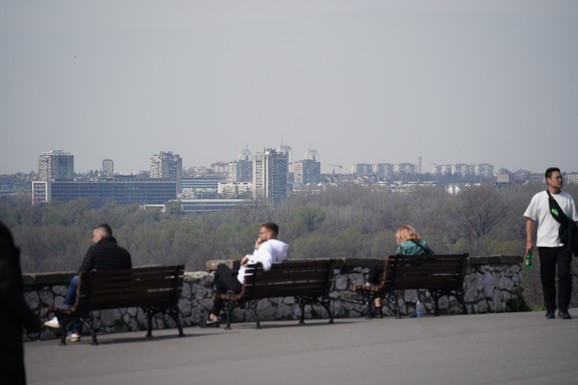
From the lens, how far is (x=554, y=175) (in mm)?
12234

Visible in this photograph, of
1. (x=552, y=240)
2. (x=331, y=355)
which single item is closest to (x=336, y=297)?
(x=552, y=240)

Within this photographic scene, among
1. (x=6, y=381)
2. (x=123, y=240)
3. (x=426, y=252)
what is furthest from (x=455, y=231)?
(x=6, y=381)

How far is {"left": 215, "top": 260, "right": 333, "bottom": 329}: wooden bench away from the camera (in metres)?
12.2

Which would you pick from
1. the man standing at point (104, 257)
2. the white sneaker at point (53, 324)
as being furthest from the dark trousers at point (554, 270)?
the white sneaker at point (53, 324)

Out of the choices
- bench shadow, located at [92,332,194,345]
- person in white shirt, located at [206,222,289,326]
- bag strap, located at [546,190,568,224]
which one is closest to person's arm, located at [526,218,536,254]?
bag strap, located at [546,190,568,224]

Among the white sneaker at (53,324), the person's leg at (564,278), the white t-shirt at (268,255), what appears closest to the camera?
the white sneaker at (53,324)

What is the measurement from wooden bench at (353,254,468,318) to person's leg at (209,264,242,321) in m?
1.75

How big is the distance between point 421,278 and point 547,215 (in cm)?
193

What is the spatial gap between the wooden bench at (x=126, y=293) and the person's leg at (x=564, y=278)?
13.4ft

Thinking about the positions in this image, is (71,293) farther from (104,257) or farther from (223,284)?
(223,284)

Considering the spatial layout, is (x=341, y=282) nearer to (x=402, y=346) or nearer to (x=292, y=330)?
(x=292, y=330)

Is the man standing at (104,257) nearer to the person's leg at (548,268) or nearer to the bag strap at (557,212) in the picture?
the person's leg at (548,268)

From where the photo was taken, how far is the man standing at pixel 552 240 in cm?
1210

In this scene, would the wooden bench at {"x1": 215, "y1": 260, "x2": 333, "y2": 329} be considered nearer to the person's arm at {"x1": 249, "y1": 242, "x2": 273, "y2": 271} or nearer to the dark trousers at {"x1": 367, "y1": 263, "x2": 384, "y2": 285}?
the person's arm at {"x1": 249, "y1": 242, "x2": 273, "y2": 271}
